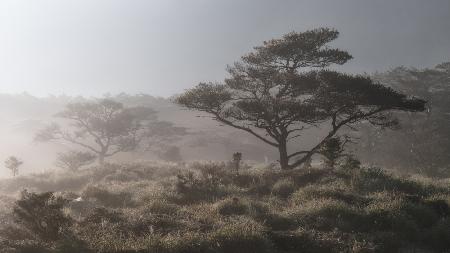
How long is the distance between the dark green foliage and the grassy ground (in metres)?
0.22

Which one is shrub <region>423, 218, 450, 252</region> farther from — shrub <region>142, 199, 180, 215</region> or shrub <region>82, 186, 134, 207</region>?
shrub <region>82, 186, 134, 207</region>

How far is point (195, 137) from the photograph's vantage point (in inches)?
2815

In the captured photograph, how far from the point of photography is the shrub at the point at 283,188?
814 inches

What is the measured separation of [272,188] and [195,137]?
50.6 meters

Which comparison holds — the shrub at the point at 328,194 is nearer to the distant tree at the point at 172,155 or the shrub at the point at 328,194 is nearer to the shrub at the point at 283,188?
the shrub at the point at 283,188

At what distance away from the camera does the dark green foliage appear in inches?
514

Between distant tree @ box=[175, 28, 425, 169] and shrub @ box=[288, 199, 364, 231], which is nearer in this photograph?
shrub @ box=[288, 199, 364, 231]

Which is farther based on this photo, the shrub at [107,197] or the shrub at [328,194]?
the shrub at [107,197]

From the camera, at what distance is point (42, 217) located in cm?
1350

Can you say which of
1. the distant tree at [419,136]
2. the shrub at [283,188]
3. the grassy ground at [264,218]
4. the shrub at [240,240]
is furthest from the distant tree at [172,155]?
the shrub at [240,240]

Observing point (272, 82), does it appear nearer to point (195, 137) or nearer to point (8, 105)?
point (195, 137)

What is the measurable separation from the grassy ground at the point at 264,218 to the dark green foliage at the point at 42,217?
0.73 ft

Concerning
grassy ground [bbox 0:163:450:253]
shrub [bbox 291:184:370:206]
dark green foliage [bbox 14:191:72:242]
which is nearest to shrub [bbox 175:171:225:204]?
grassy ground [bbox 0:163:450:253]

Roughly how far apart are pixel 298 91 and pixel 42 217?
16.8 metres
